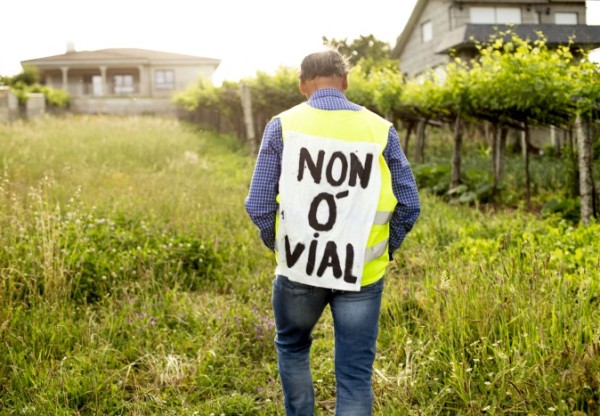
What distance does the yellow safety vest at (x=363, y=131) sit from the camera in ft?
9.34

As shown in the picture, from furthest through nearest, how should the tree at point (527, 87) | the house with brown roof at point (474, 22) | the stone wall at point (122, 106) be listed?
the stone wall at point (122, 106)
the house with brown roof at point (474, 22)
the tree at point (527, 87)

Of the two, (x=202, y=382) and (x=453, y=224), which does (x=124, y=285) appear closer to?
(x=202, y=382)

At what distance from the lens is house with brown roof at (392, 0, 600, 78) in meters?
21.8

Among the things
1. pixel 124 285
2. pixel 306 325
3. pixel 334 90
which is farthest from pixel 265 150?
pixel 124 285

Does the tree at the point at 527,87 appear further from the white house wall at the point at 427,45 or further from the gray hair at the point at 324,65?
the white house wall at the point at 427,45

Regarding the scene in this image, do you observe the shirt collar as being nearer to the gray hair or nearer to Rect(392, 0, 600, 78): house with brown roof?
the gray hair

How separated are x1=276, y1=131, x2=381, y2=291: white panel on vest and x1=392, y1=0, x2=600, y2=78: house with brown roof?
1863 centimetres

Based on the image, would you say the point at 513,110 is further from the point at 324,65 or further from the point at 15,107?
the point at 15,107

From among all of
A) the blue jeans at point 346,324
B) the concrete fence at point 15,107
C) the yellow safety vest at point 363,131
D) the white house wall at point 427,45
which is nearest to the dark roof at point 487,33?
the white house wall at point 427,45

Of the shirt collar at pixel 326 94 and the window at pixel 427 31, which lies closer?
the shirt collar at pixel 326 94

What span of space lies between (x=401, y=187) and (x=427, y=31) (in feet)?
86.3

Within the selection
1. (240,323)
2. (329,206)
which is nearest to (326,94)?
(329,206)

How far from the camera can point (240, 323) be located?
491 centimetres

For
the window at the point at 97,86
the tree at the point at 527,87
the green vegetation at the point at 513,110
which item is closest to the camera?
the green vegetation at the point at 513,110
